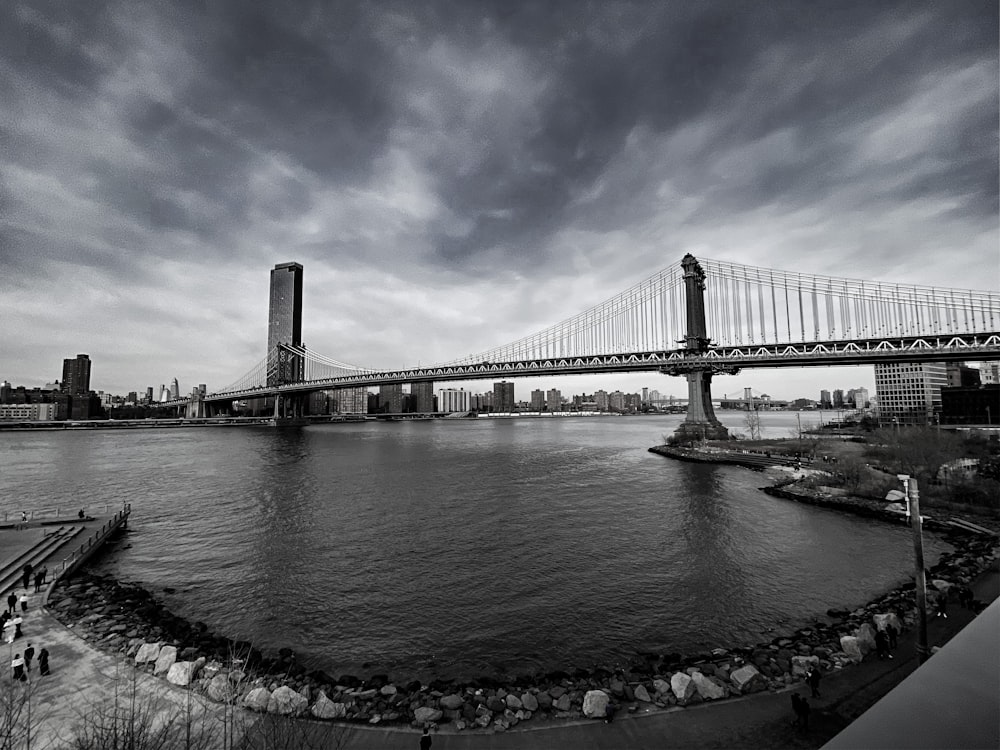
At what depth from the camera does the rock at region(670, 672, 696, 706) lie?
770 centimetres

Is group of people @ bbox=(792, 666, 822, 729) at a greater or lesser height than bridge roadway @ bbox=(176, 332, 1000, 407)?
lesser

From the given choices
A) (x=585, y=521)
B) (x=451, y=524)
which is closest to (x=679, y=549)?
(x=585, y=521)

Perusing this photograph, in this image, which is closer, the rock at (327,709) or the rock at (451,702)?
the rock at (327,709)

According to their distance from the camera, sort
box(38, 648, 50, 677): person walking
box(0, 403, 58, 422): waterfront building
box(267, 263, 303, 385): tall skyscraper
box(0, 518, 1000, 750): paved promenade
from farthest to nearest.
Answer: box(267, 263, 303, 385): tall skyscraper < box(0, 403, 58, 422): waterfront building < box(38, 648, 50, 677): person walking < box(0, 518, 1000, 750): paved promenade

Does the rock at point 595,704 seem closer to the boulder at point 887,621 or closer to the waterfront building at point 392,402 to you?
the boulder at point 887,621

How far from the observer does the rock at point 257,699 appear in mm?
7371

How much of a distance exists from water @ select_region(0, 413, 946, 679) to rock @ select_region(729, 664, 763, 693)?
5.77 ft

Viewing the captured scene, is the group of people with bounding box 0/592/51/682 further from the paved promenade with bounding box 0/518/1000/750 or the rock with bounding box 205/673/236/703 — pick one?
the rock with bounding box 205/673/236/703

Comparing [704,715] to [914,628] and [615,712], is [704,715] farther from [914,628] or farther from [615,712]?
[914,628]

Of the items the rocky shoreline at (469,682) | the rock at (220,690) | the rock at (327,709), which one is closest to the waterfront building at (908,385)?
the rocky shoreline at (469,682)

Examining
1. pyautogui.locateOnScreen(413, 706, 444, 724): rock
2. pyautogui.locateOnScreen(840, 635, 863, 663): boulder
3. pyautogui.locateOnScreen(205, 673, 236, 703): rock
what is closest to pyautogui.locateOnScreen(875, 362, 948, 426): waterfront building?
pyautogui.locateOnScreen(840, 635, 863, 663): boulder

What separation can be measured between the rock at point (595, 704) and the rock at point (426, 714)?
7.95ft

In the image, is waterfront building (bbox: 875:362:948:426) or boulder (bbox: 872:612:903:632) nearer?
boulder (bbox: 872:612:903:632)

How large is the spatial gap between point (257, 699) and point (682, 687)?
724 cm
